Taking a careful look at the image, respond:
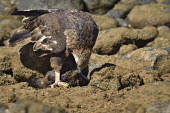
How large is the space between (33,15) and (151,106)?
3.45 m

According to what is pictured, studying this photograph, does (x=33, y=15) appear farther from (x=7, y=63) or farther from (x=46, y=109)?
(x=46, y=109)

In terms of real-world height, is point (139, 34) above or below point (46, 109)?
above

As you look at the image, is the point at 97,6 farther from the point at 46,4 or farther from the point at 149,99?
the point at 149,99

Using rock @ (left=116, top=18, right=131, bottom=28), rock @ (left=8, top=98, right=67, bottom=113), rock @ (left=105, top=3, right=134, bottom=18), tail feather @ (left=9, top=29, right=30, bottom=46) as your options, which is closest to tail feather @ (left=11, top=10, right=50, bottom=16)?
tail feather @ (left=9, top=29, right=30, bottom=46)

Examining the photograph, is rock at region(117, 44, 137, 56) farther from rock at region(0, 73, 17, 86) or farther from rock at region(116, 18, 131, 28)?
rock at region(0, 73, 17, 86)

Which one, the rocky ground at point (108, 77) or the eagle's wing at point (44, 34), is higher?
the eagle's wing at point (44, 34)

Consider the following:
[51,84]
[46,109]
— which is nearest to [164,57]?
[51,84]

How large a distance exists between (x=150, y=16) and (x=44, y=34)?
5664mm

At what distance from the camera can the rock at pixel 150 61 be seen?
5902 mm

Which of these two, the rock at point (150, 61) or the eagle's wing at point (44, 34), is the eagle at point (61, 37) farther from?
the rock at point (150, 61)

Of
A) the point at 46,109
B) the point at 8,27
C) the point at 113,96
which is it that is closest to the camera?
the point at 46,109

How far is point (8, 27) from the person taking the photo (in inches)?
354

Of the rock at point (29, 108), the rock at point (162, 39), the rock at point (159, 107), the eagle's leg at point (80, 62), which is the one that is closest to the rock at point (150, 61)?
the eagle's leg at point (80, 62)

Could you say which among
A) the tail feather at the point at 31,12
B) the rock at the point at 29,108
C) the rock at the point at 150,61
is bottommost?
the rock at the point at 29,108
